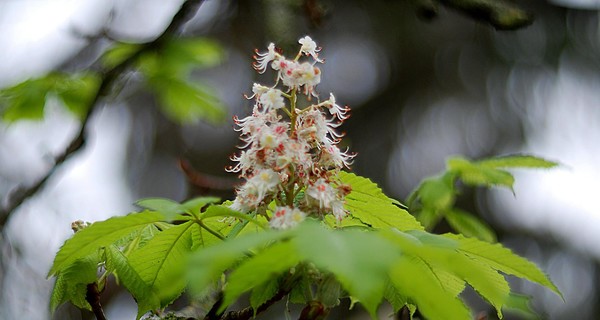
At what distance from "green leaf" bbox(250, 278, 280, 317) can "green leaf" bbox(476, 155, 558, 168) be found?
1.02 m

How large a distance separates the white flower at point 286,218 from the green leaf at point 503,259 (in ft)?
0.86

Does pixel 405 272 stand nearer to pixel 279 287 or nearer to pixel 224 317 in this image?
pixel 279 287

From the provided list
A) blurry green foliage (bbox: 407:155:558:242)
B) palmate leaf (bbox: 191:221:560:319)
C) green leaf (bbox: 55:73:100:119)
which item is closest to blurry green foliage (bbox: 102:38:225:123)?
green leaf (bbox: 55:73:100:119)

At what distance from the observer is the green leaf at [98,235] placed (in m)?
1.11

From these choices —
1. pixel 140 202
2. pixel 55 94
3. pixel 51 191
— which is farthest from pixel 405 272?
pixel 51 191

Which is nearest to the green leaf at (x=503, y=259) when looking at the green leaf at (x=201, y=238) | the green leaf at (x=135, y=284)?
the green leaf at (x=201, y=238)

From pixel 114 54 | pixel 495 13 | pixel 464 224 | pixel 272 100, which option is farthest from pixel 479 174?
pixel 114 54

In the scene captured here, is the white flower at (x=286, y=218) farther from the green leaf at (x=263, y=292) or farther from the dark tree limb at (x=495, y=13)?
the dark tree limb at (x=495, y=13)

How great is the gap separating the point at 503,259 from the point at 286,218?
35cm

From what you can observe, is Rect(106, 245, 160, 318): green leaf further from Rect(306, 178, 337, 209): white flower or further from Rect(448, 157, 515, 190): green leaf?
Rect(448, 157, 515, 190): green leaf

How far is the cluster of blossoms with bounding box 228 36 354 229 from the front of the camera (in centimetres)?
118

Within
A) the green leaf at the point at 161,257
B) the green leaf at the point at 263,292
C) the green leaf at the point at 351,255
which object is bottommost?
the green leaf at the point at 263,292

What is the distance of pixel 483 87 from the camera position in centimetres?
539

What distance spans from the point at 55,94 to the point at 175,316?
1365mm
